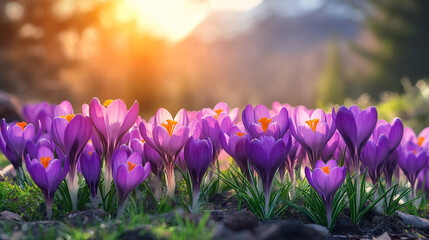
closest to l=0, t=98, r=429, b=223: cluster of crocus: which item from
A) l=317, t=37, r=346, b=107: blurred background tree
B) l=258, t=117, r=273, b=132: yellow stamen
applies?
l=258, t=117, r=273, b=132: yellow stamen

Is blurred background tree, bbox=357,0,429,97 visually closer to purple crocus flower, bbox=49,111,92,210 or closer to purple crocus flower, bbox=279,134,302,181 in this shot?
purple crocus flower, bbox=279,134,302,181

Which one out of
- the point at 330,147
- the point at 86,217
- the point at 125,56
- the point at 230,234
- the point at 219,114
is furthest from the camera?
the point at 125,56

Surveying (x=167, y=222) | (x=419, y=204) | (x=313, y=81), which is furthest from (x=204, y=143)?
(x=313, y=81)

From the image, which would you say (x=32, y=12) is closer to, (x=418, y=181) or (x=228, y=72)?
(x=418, y=181)

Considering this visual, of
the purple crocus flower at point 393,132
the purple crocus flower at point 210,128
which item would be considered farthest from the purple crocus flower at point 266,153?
the purple crocus flower at point 393,132

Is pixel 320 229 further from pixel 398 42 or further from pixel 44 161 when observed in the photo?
pixel 398 42

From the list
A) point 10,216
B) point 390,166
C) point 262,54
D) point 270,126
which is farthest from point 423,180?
point 262,54
